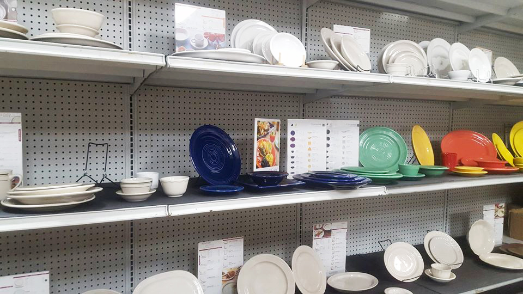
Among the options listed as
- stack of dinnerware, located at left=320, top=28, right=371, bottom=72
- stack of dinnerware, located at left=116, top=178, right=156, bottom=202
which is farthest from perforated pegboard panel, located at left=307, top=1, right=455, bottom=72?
stack of dinnerware, located at left=116, top=178, right=156, bottom=202

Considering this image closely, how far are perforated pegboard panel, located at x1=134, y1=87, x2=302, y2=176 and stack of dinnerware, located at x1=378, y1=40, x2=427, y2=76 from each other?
58 cm


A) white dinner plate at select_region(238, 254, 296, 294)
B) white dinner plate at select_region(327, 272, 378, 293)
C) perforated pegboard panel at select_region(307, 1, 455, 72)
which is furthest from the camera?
perforated pegboard panel at select_region(307, 1, 455, 72)

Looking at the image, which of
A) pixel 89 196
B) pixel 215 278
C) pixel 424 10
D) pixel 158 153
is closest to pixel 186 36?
pixel 158 153

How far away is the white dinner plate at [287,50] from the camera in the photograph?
141 centimetres

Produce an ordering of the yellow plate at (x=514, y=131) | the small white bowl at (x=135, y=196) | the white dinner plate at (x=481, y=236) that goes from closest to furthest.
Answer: the small white bowl at (x=135, y=196)
the white dinner plate at (x=481, y=236)
the yellow plate at (x=514, y=131)

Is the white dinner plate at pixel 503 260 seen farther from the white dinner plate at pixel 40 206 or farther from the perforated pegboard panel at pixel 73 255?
the white dinner plate at pixel 40 206

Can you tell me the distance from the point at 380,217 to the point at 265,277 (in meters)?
0.97

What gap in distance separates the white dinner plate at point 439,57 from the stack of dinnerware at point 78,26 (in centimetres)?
175

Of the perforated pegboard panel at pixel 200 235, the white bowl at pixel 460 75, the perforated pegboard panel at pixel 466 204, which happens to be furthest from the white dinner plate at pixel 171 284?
the perforated pegboard panel at pixel 466 204

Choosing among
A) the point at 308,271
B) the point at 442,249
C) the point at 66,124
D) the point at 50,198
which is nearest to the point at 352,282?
the point at 308,271

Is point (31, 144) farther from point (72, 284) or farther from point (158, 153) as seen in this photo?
point (72, 284)

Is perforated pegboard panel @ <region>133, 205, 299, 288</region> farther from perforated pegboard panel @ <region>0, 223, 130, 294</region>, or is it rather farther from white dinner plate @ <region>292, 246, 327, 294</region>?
white dinner plate @ <region>292, 246, 327, 294</region>

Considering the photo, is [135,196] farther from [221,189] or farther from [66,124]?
[66,124]

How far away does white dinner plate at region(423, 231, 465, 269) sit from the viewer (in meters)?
1.98
